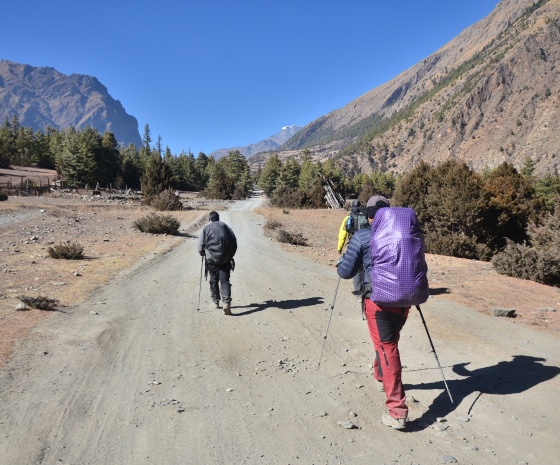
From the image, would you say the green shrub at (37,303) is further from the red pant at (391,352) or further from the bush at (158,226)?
the bush at (158,226)

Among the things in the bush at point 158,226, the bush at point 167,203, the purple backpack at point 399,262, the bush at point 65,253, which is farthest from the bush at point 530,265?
the bush at point 167,203

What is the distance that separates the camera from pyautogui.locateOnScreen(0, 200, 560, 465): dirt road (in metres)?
3.65

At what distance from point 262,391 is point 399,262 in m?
2.32

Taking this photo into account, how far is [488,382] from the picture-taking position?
4.93 metres

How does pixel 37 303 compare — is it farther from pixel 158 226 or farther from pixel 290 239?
pixel 158 226

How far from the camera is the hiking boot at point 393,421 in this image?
389cm

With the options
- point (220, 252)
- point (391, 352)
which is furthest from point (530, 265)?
point (391, 352)

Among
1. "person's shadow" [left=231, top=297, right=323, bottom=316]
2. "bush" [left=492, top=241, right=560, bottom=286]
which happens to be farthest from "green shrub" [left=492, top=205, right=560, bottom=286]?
"person's shadow" [left=231, top=297, right=323, bottom=316]

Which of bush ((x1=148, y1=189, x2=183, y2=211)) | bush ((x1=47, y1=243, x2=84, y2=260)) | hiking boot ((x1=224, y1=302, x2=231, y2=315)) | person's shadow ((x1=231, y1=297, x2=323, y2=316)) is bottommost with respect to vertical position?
person's shadow ((x1=231, y1=297, x2=323, y2=316))

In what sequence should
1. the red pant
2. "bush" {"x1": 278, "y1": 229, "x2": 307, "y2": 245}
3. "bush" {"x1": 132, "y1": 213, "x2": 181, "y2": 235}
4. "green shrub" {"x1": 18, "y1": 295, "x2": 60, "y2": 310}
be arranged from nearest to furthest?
1. the red pant
2. "green shrub" {"x1": 18, "y1": 295, "x2": 60, "y2": 310}
3. "bush" {"x1": 278, "y1": 229, "x2": 307, "y2": 245}
4. "bush" {"x1": 132, "y1": 213, "x2": 181, "y2": 235}

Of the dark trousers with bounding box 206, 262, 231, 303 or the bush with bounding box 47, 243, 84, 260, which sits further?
the bush with bounding box 47, 243, 84, 260

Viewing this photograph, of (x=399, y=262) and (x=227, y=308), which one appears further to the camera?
(x=227, y=308)

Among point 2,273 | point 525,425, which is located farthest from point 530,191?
point 2,273

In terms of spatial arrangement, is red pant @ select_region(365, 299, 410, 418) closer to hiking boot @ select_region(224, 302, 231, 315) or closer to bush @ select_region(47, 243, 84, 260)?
hiking boot @ select_region(224, 302, 231, 315)
